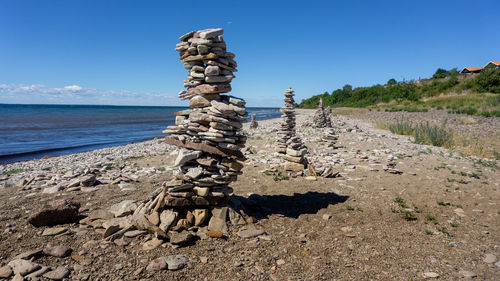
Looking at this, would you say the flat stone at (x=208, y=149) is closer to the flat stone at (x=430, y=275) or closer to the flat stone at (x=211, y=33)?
the flat stone at (x=211, y=33)

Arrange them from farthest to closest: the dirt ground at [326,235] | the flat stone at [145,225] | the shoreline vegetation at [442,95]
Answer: the shoreline vegetation at [442,95], the flat stone at [145,225], the dirt ground at [326,235]

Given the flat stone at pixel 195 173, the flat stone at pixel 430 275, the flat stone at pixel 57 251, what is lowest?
the flat stone at pixel 430 275

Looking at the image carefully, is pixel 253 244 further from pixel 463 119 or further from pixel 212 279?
pixel 463 119

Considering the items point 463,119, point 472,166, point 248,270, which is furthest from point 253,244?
point 463,119

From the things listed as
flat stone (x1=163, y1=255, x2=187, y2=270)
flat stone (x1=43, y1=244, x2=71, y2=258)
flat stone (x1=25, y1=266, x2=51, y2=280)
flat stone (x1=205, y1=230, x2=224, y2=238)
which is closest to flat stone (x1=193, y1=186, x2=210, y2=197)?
flat stone (x1=205, y1=230, x2=224, y2=238)

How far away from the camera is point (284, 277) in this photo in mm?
4312

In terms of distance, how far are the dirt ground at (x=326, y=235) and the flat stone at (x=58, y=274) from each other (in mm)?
117

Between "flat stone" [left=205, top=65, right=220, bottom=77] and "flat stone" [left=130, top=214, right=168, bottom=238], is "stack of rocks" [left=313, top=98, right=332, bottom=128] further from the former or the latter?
"flat stone" [left=130, top=214, right=168, bottom=238]

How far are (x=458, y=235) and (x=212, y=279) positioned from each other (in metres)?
5.67

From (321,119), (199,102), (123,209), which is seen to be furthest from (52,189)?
(321,119)

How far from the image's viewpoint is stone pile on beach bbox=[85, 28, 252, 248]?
569cm

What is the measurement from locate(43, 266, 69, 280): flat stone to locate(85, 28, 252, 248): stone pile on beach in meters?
1.22

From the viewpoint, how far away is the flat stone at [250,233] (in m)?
5.48

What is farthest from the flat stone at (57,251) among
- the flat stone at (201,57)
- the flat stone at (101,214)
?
the flat stone at (201,57)
